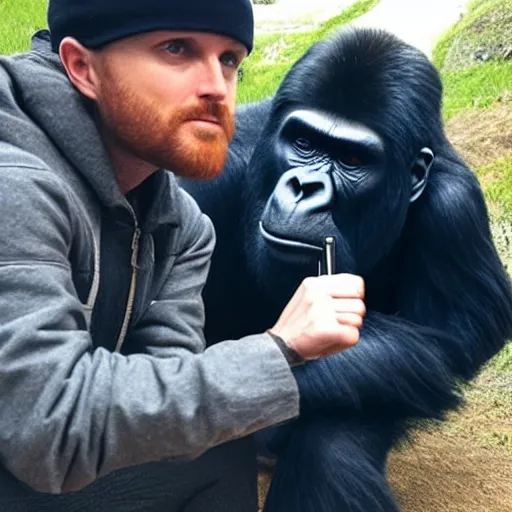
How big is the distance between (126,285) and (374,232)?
984 millimetres

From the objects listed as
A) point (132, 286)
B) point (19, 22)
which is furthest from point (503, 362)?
point (19, 22)

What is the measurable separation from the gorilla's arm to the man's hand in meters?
0.88

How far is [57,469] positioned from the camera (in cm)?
126

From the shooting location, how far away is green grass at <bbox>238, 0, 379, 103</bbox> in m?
7.17

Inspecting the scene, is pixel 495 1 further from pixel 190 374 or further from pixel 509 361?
pixel 190 374

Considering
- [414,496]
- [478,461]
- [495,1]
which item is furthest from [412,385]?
[495,1]

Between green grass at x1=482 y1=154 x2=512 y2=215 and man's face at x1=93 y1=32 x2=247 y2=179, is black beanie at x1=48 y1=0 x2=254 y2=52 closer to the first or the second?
man's face at x1=93 y1=32 x2=247 y2=179

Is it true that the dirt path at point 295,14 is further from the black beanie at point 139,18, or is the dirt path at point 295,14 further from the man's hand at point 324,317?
the man's hand at point 324,317

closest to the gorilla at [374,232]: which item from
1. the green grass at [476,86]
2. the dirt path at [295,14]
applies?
the green grass at [476,86]

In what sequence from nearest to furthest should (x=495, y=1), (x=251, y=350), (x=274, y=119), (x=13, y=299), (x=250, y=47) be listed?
(x=13, y=299) → (x=251, y=350) → (x=250, y=47) → (x=274, y=119) → (x=495, y=1)

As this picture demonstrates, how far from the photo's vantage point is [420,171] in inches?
96.7

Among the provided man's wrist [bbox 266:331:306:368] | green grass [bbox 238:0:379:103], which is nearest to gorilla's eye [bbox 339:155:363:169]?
man's wrist [bbox 266:331:306:368]

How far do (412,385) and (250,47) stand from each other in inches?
40.4

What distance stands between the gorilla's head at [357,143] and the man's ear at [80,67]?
33.2 inches
